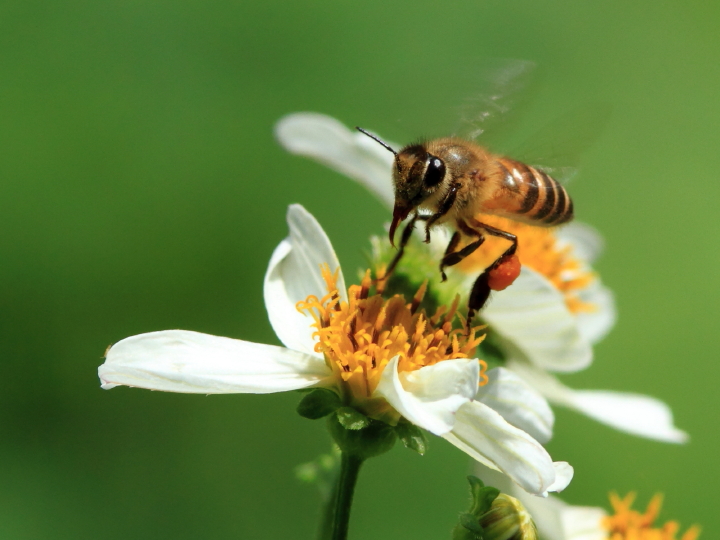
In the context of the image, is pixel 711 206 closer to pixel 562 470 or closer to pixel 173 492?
pixel 173 492

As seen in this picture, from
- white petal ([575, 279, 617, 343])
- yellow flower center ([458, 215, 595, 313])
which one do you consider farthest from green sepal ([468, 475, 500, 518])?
white petal ([575, 279, 617, 343])

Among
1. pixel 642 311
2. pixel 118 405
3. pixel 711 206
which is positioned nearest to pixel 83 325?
pixel 118 405

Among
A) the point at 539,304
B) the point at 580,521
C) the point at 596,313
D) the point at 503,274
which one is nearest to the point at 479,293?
the point at 503,274

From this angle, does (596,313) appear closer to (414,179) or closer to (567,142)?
(567,142)

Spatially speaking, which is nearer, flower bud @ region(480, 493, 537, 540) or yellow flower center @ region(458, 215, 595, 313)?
flower bud @ region(480, 493, 537, 540)

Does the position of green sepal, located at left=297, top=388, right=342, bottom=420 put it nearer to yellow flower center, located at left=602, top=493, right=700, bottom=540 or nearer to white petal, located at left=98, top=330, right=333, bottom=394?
white petal, located at left=98, top=330, right=333, bottom=394

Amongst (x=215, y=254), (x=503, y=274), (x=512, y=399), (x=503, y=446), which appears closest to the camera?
(x=503, y=446)
